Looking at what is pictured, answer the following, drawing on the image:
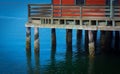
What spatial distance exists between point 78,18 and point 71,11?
2260 mm

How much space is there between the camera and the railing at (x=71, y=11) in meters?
Result: 30.9

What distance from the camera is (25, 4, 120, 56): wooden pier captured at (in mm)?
30500

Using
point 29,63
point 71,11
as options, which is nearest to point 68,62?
point 29,63

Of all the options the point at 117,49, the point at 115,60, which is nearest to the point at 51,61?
the point at 115,60

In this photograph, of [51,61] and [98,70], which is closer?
[98,70]

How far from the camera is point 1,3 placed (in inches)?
6944

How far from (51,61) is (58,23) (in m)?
3.24

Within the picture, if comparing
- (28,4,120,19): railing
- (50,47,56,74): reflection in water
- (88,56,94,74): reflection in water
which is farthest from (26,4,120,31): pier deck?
(50,47,56,74): reflection in water

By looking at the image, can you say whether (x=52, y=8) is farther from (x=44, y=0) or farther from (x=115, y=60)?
(x=44, y=0)

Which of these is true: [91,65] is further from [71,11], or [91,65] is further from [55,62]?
[71,11]

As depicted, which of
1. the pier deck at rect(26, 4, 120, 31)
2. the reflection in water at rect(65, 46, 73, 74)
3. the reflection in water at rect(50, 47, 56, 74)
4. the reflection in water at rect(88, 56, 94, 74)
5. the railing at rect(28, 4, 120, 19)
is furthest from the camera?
the railing at rect(28, 4, 120, 19)

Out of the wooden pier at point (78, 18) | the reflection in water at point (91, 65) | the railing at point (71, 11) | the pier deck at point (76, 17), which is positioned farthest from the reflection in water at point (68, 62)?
the railing at point (71, 11)

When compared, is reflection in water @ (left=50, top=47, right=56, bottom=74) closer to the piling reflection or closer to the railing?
the piling reflection

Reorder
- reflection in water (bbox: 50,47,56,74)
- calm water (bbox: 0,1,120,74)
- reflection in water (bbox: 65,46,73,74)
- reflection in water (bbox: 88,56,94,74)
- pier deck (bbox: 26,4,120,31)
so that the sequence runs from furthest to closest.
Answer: pier deck (bbox: 26,4,120,31), reflection in water (bbox: 50,47,56,74), reflection in water (bbox: 65,46,73,74), calm water (bbox: 0,1,120,74), reflection in water (bbox: 88,56,94,74)
